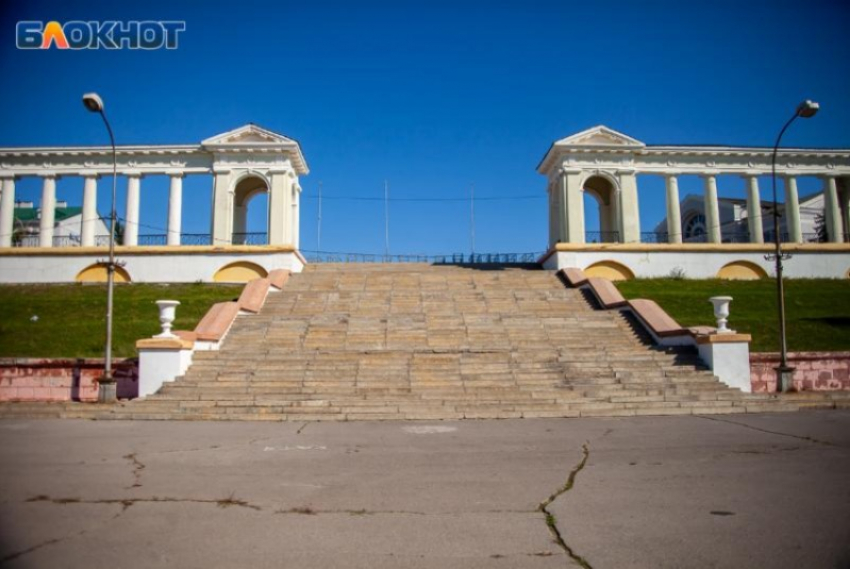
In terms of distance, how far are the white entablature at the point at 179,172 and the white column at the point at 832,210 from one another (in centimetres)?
3094

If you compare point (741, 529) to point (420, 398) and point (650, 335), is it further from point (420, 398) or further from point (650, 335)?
point (650, 335)

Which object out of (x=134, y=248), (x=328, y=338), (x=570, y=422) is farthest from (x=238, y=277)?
(x=570, y=422)

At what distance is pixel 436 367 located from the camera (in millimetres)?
14266

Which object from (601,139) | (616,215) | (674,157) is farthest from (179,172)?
(674,157)

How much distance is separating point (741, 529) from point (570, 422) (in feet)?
21.1

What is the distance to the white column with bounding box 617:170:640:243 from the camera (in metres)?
32.0

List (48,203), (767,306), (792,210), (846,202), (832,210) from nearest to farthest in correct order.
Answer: (767,306)
(48,203)
(792,210)
(832,210)
(846,202)

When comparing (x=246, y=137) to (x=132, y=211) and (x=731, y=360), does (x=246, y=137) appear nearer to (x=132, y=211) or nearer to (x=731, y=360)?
(x=132, y=211)

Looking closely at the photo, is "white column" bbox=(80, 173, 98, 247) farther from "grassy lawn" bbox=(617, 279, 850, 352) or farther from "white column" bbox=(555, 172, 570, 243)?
"grassy lawn" bbox=(617, 279, 850, 352)

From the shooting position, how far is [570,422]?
35.2 feet

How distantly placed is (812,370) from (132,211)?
104 ft

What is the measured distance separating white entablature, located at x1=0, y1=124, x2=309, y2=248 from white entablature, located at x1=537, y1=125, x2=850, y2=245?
583 inches

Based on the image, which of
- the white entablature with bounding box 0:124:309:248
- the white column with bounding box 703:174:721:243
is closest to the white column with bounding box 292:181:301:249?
the white entablature with bounding box 0:124:309:248

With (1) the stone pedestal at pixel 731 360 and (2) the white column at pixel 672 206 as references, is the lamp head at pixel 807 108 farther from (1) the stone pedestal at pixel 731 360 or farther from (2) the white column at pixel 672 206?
(2) the white column at pixel 672 206
